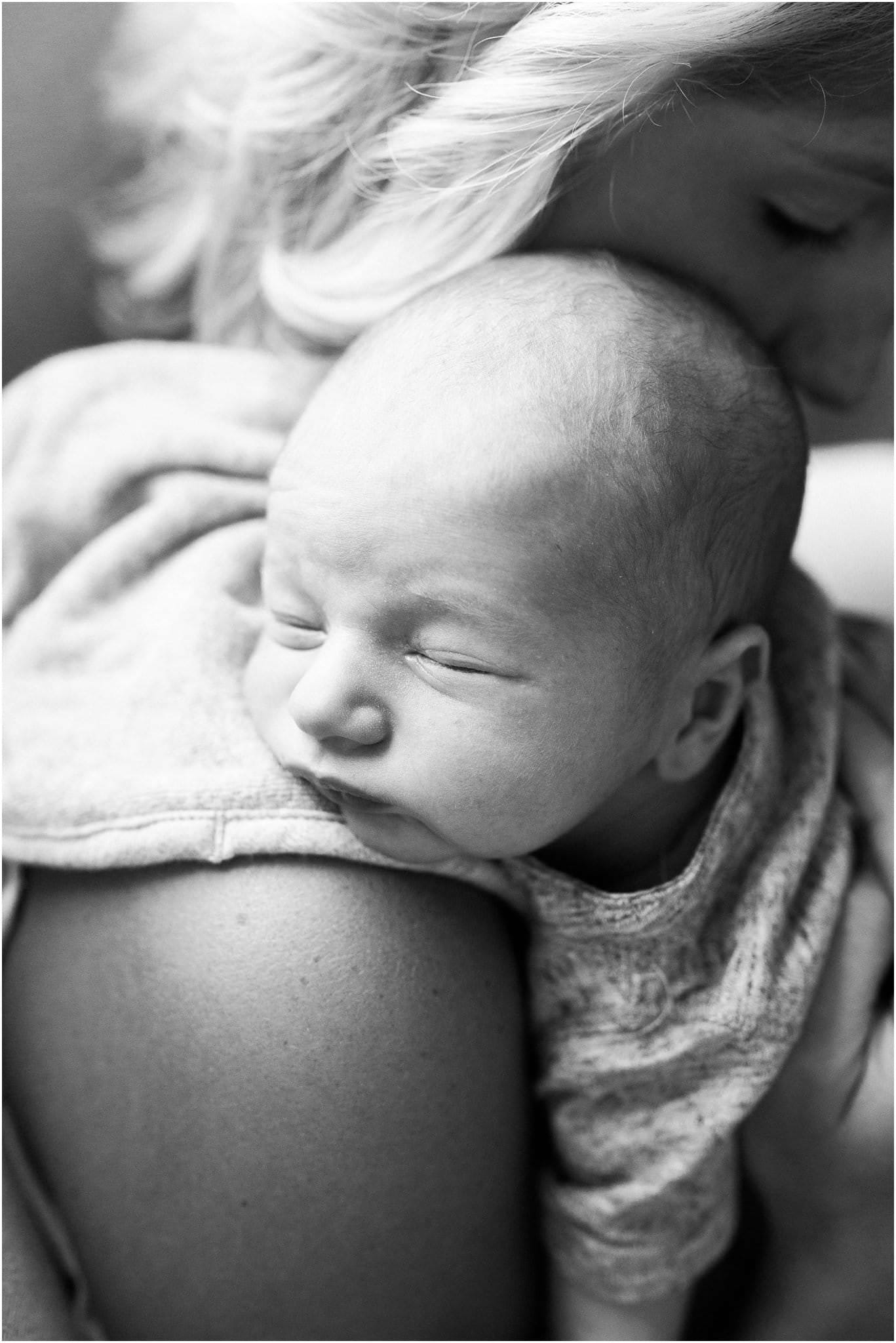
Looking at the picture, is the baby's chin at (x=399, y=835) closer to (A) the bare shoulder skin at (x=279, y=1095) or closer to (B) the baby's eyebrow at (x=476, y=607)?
(A) the bare shoulder skin at (x=279, y=1095)

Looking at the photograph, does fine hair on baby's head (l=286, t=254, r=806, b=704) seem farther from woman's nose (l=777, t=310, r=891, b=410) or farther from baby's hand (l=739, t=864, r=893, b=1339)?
baby's hand (l=739, t=864, r=893, b=1339)

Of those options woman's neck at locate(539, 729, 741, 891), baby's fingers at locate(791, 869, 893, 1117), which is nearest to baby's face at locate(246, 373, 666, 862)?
woman's neck at locate(539, 729, 741, 891)

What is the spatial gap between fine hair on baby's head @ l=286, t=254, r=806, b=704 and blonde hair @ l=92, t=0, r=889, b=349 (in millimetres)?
85

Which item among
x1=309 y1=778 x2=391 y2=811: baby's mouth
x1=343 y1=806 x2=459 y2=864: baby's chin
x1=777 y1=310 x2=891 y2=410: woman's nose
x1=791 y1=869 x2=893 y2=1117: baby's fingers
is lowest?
x1=791 y1=869 x2=893 y2=1117: baby's fingers

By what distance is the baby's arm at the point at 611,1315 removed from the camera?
85 centimetres

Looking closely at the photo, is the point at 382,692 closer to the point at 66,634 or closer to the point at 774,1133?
the point at 66,634

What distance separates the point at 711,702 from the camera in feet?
2.63

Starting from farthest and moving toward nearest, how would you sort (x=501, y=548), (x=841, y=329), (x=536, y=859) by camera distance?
(x=841, y=329)
(x=536, y=859)
(x=501, y=548)

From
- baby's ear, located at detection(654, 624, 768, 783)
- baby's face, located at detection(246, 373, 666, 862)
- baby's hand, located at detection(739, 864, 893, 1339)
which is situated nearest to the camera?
baby's face, located at detection(246, 373, 666, 862)

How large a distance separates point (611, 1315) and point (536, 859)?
1.15 feet

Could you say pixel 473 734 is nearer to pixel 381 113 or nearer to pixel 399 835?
pixel 399 835

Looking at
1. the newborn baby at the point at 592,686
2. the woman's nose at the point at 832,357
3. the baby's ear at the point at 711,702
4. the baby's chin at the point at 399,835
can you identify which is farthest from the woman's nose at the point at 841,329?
the baby's chin at the point at 399,835

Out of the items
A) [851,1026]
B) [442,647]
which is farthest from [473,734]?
[851,1026]

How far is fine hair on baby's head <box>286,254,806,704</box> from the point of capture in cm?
67
